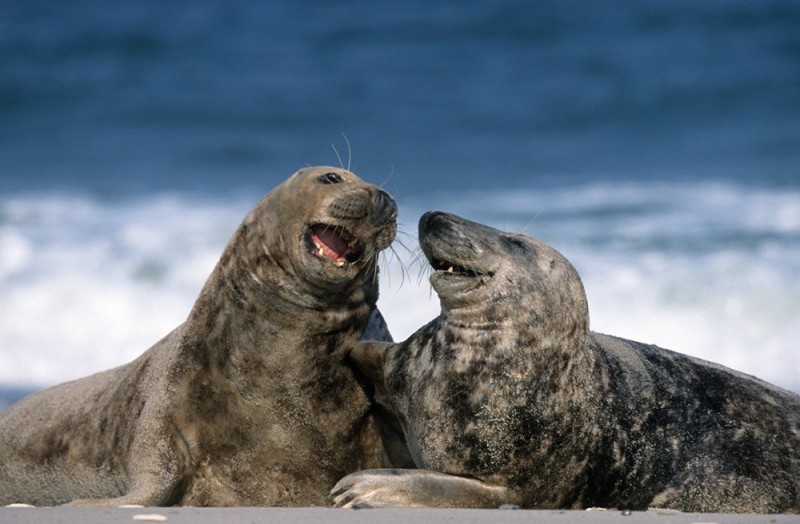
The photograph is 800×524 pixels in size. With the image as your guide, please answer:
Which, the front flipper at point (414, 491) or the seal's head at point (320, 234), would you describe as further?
the seal's head at point (320, 234)

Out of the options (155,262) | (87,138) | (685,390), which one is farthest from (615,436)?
(87,138)

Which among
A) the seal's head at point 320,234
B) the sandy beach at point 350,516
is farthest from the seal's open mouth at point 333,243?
the sandy beach at point 350,516

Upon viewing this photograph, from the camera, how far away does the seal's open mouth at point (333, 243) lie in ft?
24.5

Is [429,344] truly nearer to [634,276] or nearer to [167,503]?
[167,503]

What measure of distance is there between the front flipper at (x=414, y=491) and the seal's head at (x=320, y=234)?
1.17 meters

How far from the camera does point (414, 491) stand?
656cm

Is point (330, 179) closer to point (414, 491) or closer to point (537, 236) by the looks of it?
point (414, 491)

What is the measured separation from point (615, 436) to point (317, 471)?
1.59m

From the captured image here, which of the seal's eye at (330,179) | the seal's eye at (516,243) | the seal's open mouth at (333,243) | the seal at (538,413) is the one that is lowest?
the seal at (538,413)

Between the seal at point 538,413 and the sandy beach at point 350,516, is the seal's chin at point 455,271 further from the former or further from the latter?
the sandy beach at point 350,516

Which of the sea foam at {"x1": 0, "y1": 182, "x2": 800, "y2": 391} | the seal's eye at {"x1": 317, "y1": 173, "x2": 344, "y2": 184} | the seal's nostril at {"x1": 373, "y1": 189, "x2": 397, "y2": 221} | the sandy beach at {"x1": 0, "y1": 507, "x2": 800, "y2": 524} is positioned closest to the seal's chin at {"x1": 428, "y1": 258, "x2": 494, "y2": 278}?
the seal's nostril at {"x1": 373, "y1": 189, "x2": 397, "y2": 221}

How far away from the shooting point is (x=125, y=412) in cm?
792

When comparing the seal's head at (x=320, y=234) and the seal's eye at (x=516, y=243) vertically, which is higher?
the seal's head at (x=320, y=234)

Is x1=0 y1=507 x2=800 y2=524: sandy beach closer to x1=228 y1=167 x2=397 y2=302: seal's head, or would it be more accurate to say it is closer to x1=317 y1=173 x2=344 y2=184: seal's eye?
x1=228 y1=167 x2=397 y2=302: seal's head
